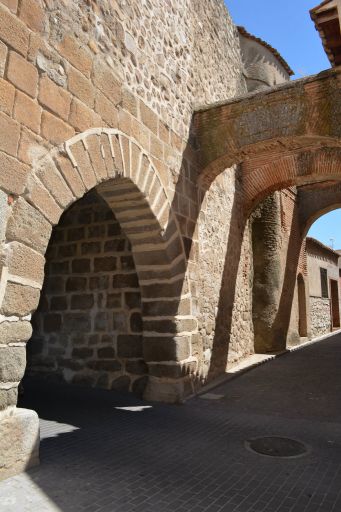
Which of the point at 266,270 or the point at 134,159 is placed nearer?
the point at 134,159

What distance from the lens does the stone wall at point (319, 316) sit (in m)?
14.8

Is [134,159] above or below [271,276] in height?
above

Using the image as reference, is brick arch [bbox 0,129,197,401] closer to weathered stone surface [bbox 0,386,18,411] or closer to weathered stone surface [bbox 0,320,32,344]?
weathered stone surface [bbox 0,320,32,344]

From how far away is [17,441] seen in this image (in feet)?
8.32

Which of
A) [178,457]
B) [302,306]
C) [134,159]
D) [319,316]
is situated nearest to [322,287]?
[319,316]

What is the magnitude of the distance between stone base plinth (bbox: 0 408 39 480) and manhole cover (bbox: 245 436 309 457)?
1.74m

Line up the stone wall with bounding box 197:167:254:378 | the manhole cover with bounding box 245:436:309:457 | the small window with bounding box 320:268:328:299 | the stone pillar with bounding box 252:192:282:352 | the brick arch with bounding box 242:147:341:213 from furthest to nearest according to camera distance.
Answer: the small window with bounding box 320:268:328:299 < the stone pillar with bounding box 252:192:282:352 < the brick arch with bounding box 242:147:341:213 < the stone wall with bounding box 197:167:254:378 < the manhole cover with bounding box 245:436:309:457

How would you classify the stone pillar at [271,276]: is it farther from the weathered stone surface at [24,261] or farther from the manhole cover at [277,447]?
the weathered stone surface at [24,261]

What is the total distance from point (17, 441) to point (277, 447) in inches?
81.4

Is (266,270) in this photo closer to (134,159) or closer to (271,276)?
(271,276)

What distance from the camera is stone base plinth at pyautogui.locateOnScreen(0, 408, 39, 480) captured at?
2.44 meters

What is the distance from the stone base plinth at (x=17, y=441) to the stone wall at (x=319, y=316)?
13206 millimetres

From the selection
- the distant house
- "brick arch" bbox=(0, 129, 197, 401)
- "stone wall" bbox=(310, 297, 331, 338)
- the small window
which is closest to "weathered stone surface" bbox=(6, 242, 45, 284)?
"brick arch" bbox=(0, 129, 197, 401)

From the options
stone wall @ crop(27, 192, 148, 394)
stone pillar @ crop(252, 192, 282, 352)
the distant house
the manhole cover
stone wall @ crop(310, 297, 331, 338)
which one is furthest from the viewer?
the distant house
